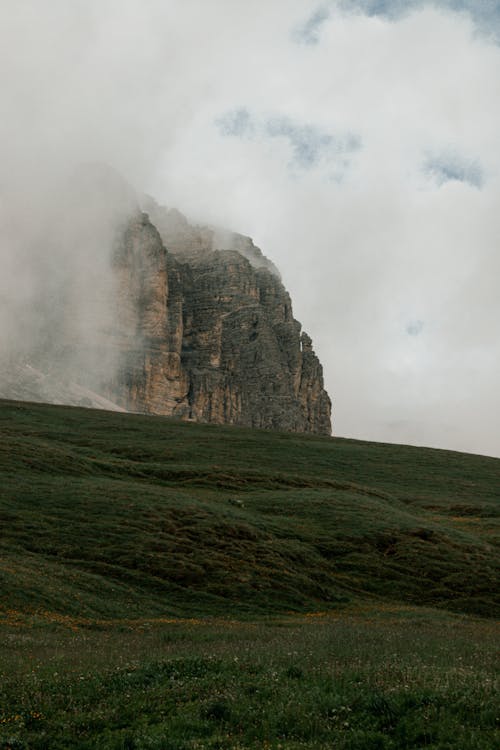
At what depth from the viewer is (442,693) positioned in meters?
10.6

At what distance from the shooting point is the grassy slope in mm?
29969

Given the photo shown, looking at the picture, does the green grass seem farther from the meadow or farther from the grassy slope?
the grassy slope

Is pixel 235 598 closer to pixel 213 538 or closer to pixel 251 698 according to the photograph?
pixel 213 538

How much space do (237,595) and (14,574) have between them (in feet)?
32.1

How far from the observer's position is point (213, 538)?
124 ft

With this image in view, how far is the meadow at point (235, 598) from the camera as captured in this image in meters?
10.5

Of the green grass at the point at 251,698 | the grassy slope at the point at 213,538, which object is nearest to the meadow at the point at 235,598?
the green grass at the point at 251,698

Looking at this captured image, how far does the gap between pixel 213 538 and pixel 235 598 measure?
23.0 feet

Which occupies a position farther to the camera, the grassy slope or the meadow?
the grassy slope

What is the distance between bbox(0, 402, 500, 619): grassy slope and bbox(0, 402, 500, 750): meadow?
14 centimetres

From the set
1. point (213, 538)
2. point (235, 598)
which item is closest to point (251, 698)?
point (235, 598)

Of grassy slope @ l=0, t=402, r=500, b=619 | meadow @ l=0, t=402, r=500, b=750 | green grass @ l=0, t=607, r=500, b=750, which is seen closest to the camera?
green grass @ l=0, t=607, r=500, b=750

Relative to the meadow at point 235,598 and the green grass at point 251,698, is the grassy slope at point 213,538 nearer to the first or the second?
the meadow at point 235,598

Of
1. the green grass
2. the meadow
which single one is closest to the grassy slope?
the meadow
